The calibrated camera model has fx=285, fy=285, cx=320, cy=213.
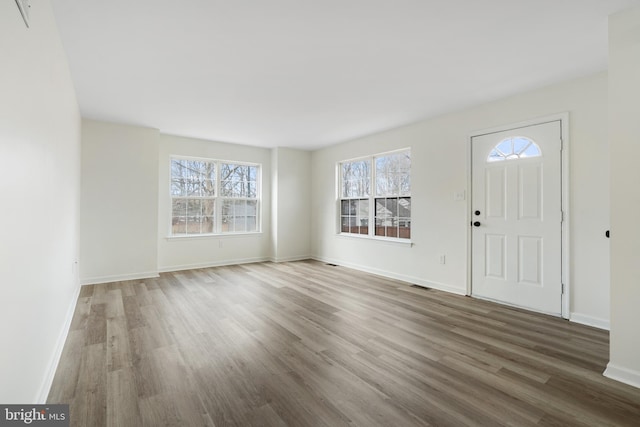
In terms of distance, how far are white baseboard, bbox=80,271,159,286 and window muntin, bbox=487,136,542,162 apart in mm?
5563

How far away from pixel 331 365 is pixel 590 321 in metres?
2.79

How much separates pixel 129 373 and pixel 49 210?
130cm

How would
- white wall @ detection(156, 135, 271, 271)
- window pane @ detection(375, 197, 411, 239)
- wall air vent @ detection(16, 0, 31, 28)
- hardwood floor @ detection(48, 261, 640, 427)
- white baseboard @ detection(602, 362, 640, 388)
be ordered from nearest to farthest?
wall air vent @ detection(16, 0, 31, 28) → hardwood floor @ detection(48, 261, 640, 427) → white baseboard @ detection(602, 362, 640, 388) → window pane @ detection(375, 197, 411, 239) → white wall @ detection(156, 135, 271, 271)

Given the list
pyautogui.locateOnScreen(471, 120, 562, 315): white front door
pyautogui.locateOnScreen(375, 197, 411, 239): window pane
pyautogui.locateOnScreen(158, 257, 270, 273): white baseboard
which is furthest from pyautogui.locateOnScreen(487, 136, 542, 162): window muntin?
pyautogui.locateOnScreen(158, 257, 270, 273): white baseboard

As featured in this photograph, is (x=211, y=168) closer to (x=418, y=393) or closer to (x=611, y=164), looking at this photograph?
(x=418, y=393)

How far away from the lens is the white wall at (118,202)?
174 inches

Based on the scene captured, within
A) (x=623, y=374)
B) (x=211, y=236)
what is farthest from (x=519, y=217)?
(x=211, y=236)

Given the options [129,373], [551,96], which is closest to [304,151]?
[551,96]

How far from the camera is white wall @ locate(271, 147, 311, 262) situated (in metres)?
6.39

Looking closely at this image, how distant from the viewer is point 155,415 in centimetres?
164

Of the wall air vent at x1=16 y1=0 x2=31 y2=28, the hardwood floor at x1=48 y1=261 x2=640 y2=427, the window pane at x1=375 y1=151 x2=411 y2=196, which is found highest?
the wall air vent at x1=16 y1=0 x2=31 y2=28

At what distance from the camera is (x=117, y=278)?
4.66m

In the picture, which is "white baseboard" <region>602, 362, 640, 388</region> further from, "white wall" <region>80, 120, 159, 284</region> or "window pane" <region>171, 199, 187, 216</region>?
"window pane" <region>171, 199, 187, 216</region>

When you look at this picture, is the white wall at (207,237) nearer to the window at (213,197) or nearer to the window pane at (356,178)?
the window at (213,197)
